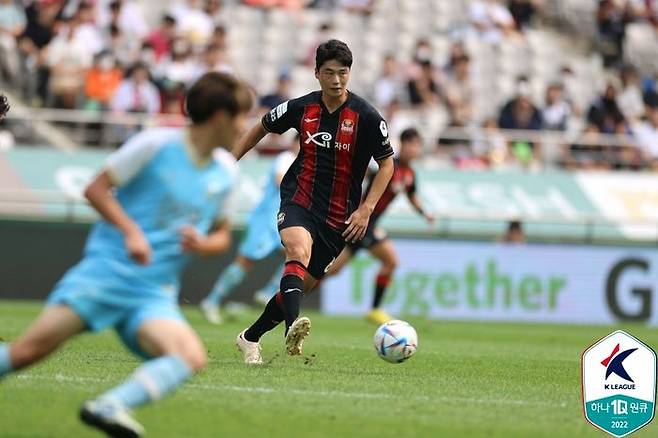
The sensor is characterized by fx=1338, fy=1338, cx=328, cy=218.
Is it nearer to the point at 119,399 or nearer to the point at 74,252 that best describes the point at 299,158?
the point at 119,399

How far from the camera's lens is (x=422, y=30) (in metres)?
27.3

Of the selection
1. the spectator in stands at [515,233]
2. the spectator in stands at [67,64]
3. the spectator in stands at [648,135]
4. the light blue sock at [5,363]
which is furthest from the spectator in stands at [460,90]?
the light blue sock at [5,363]

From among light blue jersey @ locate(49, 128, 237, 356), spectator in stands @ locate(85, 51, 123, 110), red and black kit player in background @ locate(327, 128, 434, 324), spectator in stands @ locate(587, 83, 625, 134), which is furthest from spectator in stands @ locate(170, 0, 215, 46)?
light blue jersey @ locate(49, 128, 237, 356)

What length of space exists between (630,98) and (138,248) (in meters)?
22.2

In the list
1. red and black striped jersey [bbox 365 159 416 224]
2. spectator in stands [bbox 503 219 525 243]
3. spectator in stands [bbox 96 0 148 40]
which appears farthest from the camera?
spectator in stands [bbox 96 0 148 40]

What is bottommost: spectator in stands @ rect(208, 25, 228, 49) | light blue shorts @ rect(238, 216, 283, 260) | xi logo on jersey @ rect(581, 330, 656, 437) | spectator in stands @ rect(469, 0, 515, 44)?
light blue shorts @ rect(238, 216, 283, 260)

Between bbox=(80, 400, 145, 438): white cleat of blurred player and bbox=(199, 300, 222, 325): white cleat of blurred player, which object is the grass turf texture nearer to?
bbox=(80, 400, 145, 438): white cleat of blurred player

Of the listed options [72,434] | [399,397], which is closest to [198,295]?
[399,397]

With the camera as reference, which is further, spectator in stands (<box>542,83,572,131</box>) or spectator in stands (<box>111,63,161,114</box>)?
spectator in stands (<box>542,83,572,131</box>)

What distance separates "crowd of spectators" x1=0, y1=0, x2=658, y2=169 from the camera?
71.1 feet

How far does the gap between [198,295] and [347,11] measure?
8.02 meters

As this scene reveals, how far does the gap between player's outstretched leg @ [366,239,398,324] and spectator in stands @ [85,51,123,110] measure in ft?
20.2

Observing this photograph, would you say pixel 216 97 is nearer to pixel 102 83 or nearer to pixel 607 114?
pixel 102 83

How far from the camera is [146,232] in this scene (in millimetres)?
6707
